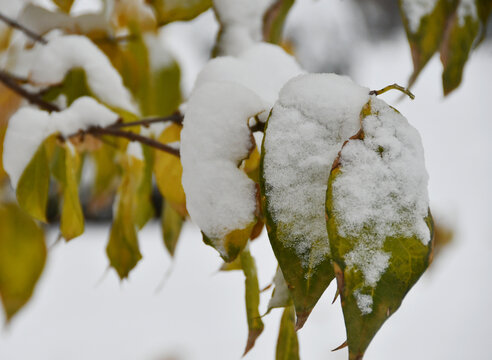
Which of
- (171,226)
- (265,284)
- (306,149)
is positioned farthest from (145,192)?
(265,284)

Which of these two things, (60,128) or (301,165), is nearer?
(301,165)

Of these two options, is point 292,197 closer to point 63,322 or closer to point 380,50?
point 63,322

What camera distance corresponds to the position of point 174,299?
221cm

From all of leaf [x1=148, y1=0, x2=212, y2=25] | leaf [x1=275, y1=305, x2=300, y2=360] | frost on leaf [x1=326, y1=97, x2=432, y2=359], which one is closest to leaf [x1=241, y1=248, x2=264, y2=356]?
leaf [x1=275, y1=305, x2=300, y2=360]

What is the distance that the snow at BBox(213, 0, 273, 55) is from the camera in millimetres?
453

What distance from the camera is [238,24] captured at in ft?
1.53

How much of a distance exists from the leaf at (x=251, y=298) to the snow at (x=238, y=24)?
236mm

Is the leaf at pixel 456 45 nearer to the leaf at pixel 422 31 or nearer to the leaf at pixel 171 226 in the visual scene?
the leaf at pixel 422 31

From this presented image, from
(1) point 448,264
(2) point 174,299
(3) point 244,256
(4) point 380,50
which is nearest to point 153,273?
(2) point 174,299

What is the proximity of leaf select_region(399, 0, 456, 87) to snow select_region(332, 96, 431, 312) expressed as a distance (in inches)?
6.2

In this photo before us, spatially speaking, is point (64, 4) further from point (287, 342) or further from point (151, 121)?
point (287, 342)

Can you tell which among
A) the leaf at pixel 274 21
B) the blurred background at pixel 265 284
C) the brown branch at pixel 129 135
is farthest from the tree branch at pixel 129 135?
the blurred background at pixel 265 284

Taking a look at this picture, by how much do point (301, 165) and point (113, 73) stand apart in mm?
287

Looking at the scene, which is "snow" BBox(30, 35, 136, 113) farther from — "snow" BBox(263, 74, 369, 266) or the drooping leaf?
"snow" BBox(263, 74, 369, 266)
